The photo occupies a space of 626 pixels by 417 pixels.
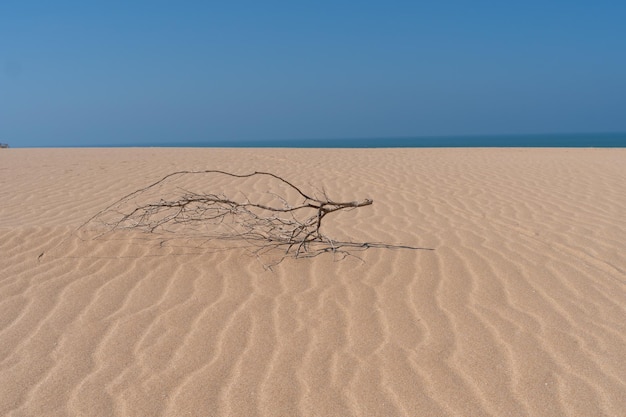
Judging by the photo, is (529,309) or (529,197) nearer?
(529,309)

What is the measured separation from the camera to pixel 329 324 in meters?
3.01

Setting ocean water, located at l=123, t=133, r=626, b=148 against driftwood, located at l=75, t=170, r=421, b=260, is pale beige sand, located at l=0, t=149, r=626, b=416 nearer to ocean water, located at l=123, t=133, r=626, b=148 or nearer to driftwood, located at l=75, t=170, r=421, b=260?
driftwood, located at l=75, t=170, r=421, b=260

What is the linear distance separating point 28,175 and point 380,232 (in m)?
7.50

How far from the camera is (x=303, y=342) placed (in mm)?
2812

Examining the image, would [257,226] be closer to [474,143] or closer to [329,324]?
[329,324]

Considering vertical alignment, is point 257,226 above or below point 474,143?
above

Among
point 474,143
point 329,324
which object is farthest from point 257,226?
point 474,143

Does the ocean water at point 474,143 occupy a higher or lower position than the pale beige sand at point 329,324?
lower

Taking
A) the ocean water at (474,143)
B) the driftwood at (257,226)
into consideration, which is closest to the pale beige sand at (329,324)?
the driftwood at (257,226)

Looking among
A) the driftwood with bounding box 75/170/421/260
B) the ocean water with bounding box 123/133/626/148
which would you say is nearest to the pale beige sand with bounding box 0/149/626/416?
the driftwood with bounding box 75/170/421/260

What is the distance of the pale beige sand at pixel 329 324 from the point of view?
2.34 m

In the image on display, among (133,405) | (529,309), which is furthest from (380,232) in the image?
(133,405)

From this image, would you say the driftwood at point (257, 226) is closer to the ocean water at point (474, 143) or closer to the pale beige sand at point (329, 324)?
the pale beige sand at point (329, 324)

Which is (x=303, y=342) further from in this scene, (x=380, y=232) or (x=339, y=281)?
(x=380, y=232)
